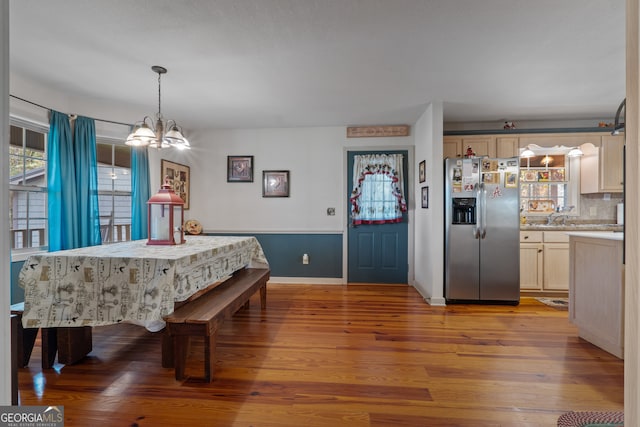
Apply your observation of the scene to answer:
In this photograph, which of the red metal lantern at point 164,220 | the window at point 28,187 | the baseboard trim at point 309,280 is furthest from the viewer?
the baseboard trim at point 309,280

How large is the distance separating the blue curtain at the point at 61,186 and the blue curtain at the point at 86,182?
64 millimetres

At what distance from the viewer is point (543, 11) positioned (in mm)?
1861

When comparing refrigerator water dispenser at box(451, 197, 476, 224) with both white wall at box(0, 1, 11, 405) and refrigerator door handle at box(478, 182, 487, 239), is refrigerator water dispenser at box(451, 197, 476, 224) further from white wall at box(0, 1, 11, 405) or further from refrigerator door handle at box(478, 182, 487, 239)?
white wall at box(0, 1, 11, 405)

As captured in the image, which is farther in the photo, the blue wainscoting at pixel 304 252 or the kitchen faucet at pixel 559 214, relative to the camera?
the blue wainscoting at pixel 304 252

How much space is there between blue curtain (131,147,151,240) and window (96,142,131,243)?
0.60ft

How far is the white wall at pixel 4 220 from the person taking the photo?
26.2 inches

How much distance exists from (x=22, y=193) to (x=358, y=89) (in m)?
3.45

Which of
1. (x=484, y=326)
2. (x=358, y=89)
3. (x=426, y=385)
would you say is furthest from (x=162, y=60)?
(x=484, y=326)

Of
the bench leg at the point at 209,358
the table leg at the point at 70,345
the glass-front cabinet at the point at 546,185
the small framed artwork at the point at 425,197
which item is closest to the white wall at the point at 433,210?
the small framed artwork at the point at 425,197

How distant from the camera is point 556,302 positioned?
355 cm

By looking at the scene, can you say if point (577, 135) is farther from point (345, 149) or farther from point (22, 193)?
point (22, 193)

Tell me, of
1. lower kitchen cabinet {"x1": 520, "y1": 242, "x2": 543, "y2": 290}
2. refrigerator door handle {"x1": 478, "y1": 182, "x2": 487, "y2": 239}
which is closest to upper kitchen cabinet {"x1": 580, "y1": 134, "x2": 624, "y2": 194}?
lower kitchen cabinet {"x1": 520, "y1": 242, "x2": 543, "y2": 290}

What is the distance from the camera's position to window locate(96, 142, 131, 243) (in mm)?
3506

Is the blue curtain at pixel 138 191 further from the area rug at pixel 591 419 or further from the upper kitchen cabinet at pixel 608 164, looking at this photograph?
the upper kitchen cabinet at pixel 608 164
